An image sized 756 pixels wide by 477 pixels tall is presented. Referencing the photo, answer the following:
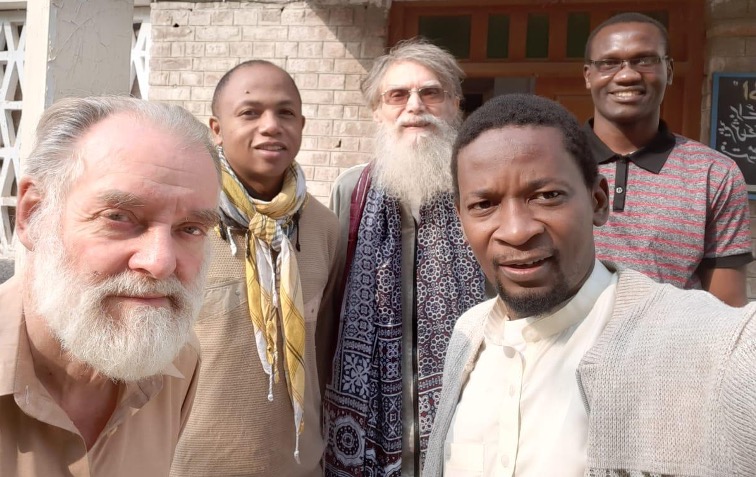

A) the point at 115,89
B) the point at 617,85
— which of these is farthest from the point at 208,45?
the point at 617,85

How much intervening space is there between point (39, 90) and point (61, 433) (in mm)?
1569

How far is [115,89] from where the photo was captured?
2.78 meters

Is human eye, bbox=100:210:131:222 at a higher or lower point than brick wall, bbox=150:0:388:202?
lower

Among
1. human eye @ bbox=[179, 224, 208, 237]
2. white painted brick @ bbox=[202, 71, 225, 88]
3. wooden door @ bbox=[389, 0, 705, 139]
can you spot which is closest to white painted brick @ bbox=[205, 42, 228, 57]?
white painted brick @ bbox=[202, 71, 225, 88]

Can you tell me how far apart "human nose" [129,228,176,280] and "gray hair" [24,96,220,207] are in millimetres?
221

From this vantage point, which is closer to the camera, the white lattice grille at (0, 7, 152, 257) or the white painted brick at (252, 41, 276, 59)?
the white painted brick at (252, 41, 276, 59)

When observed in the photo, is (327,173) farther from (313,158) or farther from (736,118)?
(736,118)

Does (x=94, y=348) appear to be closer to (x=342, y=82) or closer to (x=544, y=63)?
(x=342, y=82)

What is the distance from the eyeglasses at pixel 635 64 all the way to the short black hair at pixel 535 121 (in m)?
1.14

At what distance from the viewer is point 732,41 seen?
16.0 feet

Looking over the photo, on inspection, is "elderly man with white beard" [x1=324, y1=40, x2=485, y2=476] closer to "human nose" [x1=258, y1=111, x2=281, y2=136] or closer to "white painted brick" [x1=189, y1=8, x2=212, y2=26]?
"human nose" [x1=258, y1=111, x2=281, y2=136]

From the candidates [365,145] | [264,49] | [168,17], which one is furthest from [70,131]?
[168,17]

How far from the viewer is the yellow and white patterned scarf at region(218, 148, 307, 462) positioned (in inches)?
101

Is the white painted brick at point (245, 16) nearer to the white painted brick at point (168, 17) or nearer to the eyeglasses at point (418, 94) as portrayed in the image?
the white painted brick at point (168, 17)
